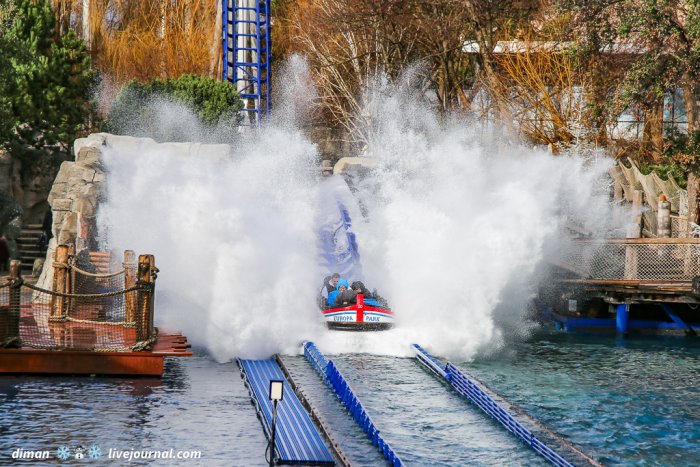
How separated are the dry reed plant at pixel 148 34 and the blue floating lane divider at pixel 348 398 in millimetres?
23652

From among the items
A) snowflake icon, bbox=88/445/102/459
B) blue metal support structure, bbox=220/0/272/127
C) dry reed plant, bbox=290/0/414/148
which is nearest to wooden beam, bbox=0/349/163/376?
snowflake icon, bbox=88/445/102/459

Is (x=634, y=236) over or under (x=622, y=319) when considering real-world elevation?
over

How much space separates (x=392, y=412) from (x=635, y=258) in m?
10.5

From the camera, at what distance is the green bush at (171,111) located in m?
25.9

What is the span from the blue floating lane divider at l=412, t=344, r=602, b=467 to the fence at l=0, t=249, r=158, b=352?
201 inches

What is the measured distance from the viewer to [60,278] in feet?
46.9

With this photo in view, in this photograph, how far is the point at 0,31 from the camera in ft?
76.9

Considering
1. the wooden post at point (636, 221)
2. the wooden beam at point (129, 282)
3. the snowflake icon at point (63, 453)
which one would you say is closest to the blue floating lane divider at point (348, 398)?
the wooden beam at point (129, 282)

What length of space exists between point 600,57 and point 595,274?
9.13 metres

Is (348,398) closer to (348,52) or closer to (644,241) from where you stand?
(644,241)

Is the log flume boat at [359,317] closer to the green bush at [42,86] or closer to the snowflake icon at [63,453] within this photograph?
the snowflake icon at [63,453]

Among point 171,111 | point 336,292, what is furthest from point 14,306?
point 171,111

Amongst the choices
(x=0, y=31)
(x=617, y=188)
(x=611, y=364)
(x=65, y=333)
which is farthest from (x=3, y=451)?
(x=617, y=188)

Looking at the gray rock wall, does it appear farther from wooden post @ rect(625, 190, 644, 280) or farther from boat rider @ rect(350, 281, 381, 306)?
wooden post @ rect(625, 190, 644, 280)
